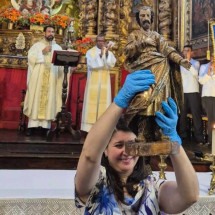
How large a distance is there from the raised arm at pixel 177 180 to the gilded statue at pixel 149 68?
0.15 feet

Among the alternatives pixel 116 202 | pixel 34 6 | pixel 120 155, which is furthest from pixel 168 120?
pixel 34 6

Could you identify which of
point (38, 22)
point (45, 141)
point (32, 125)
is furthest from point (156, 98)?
point (38, 22)

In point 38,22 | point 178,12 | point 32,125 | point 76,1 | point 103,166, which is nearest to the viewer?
point 103,166

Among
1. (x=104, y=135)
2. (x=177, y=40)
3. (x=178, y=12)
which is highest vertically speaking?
(x=178, y=12)

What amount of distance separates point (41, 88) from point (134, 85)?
5944mm

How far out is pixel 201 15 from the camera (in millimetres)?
8625

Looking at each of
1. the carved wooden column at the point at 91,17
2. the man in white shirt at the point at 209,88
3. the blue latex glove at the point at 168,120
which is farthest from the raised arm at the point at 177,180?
the carved wooden column at the point at 91,17

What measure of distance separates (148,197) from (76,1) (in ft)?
32.6

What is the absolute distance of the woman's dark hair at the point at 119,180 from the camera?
4.28 feet

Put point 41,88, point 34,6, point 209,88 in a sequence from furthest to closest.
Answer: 1. point 34,6
2. point 41,88
3. point 209,88

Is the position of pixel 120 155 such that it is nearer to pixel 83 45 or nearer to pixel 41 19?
pixel 83 45

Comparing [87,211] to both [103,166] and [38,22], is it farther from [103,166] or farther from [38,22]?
[38,22]

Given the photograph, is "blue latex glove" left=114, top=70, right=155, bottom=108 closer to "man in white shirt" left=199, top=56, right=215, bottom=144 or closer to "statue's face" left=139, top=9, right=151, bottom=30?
"statue's face" left=139, top=9, right=151, bottom=30

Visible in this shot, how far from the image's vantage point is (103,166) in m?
1.41
